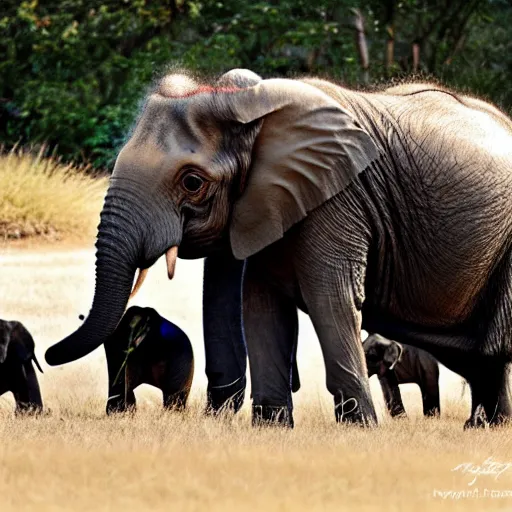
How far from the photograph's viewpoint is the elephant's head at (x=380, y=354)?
12.7 meters

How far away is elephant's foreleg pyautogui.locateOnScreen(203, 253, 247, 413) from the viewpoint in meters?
11.2

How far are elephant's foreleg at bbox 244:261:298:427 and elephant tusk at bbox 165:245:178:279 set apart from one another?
87cm

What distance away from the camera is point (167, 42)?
3133 cm

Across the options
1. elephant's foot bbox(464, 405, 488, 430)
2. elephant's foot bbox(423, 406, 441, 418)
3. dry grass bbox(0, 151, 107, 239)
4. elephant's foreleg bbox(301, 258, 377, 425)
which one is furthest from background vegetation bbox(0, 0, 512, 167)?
elephant's foreleg bbox(301, 258, 377, 425)

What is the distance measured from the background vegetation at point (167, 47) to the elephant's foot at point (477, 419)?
714 inches

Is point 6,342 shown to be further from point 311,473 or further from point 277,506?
point 277,506

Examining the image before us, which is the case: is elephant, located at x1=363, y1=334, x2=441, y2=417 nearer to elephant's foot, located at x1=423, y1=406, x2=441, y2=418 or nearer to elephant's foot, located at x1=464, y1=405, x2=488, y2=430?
elephant's foot, located at x1=423, y1=406, x2=441, y2=418

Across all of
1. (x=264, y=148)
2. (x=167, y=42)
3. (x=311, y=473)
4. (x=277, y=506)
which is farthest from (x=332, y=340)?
(x=167, y=42)

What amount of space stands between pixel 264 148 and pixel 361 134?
2.14 feet

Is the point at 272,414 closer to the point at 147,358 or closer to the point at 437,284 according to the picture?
the point at 437,284

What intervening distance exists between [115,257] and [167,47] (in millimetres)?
22027

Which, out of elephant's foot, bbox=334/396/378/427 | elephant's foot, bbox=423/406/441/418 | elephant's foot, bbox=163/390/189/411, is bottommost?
elephant's foot, bbox=423/406/441/418
